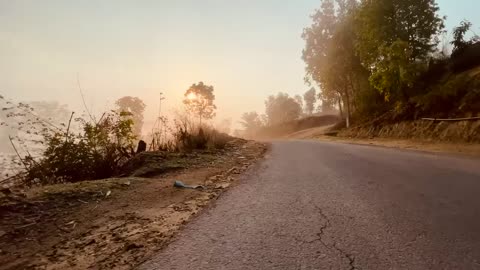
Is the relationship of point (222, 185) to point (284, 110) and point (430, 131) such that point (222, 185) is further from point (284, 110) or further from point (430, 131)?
point (284, 110)

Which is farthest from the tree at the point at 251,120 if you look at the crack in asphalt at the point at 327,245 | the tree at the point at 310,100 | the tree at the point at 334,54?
the crack in asphalt at the point at 327,245

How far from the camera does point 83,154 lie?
7602 millimetres

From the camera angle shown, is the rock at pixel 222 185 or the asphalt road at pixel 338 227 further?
the rock at pixel 222 185

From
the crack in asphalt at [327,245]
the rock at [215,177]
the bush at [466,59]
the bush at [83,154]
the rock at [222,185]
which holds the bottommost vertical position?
the crack in asphalt at [327,245]

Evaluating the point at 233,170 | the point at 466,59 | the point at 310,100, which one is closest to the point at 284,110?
the point at 310,100

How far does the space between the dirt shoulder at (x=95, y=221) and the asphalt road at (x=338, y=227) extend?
0.35 metres

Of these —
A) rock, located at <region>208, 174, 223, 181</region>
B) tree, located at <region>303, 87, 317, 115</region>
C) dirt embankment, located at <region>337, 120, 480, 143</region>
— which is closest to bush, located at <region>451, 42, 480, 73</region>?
dirt embankment, located at <region>337, 120, 480, 143</region>

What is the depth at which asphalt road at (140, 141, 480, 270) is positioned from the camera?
2.89 m

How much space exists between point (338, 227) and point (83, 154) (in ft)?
20.0

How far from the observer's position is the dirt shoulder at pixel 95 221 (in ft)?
10.5

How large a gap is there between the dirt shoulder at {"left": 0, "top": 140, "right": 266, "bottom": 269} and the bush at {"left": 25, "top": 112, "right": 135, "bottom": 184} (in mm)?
1773

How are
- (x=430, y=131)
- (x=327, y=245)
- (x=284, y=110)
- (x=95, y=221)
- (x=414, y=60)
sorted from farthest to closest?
(x=284, y=110), (x=414, y=60), (x=430, y=131), (x=95, y=221), (x=327, y=245)

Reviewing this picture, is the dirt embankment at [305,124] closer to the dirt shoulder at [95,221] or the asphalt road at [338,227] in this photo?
Answer: the asphalt road at [338,227]

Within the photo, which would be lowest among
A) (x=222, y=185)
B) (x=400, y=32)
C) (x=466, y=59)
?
(x=222, y=185)
